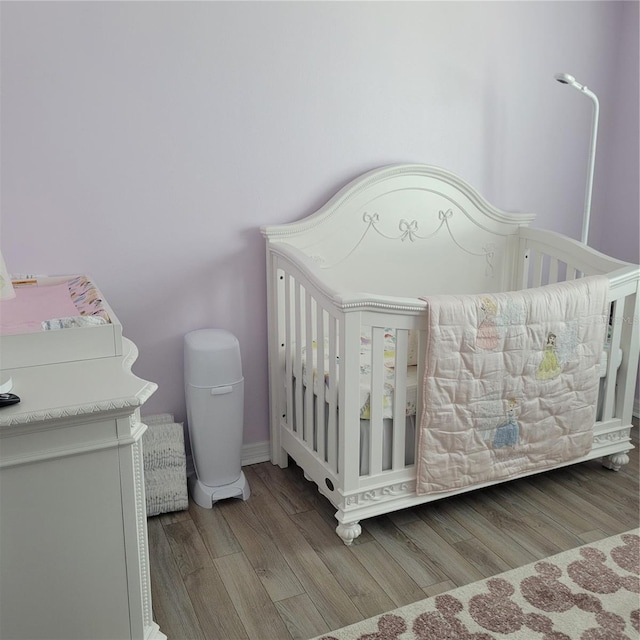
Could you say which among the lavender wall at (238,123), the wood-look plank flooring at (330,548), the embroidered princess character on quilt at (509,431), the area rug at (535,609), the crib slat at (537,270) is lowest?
the wood-look plank flooring at (330,548)

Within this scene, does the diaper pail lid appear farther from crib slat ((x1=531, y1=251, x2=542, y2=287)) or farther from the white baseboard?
crib slat ((x1=531, y1=251, x2=542, y2=287))

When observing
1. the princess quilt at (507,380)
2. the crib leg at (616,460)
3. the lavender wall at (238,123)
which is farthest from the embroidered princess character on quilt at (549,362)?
the lavender wall at (238,123)

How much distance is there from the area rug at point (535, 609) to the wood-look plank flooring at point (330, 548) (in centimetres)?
5

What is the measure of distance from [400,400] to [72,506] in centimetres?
100

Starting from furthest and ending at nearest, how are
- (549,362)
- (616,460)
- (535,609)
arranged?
(616,460) → (549,362) → (535,609)

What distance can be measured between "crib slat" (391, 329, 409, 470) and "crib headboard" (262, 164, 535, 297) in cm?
54

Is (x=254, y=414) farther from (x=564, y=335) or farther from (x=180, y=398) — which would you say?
(x=564, y=335)

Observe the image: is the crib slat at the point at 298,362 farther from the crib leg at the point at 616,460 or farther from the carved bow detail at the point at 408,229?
the crib leg at the point at 616,460

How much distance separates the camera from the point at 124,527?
1370mm

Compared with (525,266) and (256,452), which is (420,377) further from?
(525,266)

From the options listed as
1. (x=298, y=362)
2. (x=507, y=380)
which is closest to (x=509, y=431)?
(x=507, y=380)

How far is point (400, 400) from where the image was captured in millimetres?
1971

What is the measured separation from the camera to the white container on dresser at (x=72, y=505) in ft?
4.08

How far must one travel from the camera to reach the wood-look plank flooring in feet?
5.60
